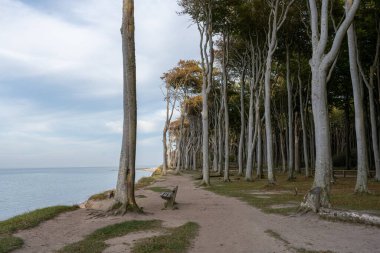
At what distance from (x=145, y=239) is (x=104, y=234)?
1349 millimetres

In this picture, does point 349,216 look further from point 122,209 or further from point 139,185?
point 139,185

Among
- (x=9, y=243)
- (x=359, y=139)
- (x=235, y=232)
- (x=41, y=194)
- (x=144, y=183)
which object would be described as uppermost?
(x=359, y=139)

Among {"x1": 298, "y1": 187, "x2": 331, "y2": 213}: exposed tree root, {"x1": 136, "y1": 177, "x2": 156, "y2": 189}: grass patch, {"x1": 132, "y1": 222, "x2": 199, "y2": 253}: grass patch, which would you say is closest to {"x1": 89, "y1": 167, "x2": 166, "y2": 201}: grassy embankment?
{"x1": 136, "y1": 177, "x2": 156, "y2": 189}: grass patch

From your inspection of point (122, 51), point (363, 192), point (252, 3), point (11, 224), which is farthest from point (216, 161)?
point (11, 224)

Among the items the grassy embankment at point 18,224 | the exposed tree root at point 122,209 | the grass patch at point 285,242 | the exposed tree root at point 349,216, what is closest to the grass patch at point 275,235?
the grass patch at point 285,242

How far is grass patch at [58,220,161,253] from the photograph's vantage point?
26.7 feet

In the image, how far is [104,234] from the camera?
9.72 m

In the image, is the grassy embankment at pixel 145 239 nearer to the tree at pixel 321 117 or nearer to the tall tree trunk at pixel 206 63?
the tree at pixel 321 117

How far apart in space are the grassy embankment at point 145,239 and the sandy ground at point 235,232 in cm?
24

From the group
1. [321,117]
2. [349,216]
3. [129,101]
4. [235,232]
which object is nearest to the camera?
[235,232]

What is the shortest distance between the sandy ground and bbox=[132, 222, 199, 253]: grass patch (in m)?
0.23

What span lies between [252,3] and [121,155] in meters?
18.4

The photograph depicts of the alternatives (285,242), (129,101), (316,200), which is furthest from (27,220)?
(316,200)

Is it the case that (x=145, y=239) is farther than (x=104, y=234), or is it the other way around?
(x=104, y=234)
